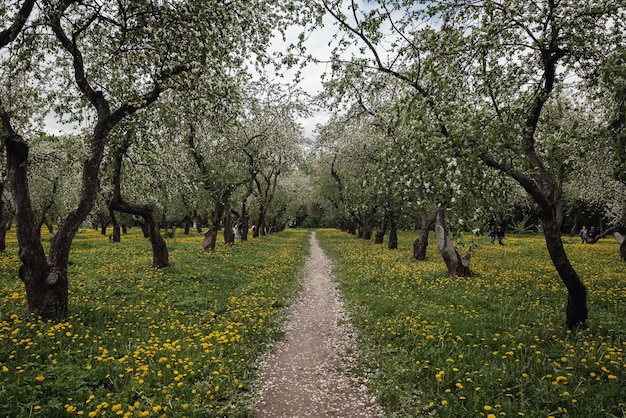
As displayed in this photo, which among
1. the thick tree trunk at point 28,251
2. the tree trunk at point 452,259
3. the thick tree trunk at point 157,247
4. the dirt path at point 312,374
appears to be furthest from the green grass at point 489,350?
the thick tree trunk at point 157,247

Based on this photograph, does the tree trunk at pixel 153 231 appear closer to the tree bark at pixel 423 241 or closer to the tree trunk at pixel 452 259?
the tree trunk at pixel 452 259

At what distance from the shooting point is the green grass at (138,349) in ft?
19.7

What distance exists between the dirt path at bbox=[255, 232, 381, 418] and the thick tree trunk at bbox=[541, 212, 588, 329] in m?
5.61

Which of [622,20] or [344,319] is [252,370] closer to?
[344,319]

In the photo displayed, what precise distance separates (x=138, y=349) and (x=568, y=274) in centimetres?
1021

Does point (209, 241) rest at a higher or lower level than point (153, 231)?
A: lower

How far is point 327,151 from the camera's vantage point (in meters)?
36.2

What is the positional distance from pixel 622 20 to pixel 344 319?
402 inches

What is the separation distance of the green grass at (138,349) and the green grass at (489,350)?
2845 mm

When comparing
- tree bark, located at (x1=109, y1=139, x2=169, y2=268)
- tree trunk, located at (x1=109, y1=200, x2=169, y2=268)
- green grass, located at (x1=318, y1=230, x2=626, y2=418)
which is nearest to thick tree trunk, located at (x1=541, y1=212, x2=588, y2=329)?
green grass, located at (x1=318, y1=230, x2=626, y2=418)

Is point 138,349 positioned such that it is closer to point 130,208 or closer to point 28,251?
point 28,251

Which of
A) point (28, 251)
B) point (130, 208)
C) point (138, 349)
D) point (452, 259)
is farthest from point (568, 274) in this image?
point (130, 208)

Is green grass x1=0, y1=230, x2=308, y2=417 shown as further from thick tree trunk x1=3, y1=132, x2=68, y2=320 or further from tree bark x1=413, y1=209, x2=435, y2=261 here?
tree bark x1=413, y1=209, x2=435, y2=261

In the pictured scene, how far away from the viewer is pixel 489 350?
26.8ft
